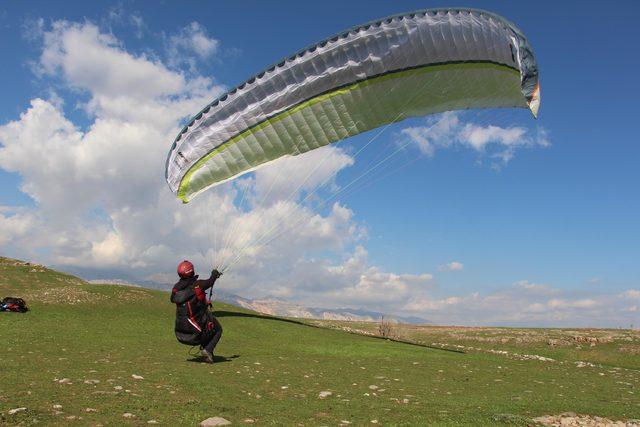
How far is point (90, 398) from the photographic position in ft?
24.4

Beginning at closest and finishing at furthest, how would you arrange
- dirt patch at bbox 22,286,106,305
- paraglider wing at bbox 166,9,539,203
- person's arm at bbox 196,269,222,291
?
person's arm at bbox 196,269,222,291 < paraglider wing at bbox 166,9,539,203 < dirt patch at bbox 22,286,106,305

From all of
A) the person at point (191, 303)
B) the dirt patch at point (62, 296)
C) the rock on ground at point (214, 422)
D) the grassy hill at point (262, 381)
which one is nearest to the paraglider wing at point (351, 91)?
the person at point (191, 303)

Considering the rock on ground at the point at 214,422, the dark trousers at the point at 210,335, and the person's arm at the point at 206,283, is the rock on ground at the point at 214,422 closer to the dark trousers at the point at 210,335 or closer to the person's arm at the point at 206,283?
the person's arm at the point at 206,283

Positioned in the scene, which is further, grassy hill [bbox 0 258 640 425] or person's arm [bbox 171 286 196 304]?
person's arm [bbox 171 286 196 304]

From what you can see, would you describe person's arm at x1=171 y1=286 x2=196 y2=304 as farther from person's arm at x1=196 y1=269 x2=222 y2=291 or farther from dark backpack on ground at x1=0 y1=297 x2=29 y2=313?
dark backpack on ground at x1=0 y1=297 x2=29 y2=313

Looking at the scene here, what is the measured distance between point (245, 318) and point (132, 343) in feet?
31.2

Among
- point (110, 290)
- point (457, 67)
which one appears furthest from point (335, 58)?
point (110, 290)

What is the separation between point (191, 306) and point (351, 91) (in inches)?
299

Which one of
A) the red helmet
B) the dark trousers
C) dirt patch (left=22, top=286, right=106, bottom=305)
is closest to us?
the red helmet

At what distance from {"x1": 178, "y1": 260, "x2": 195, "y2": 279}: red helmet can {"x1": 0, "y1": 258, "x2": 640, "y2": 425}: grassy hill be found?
2291mm

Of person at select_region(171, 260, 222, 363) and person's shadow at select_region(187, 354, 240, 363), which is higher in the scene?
person at select_region(171, 260, 222, 363)

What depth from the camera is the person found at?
11070 mm

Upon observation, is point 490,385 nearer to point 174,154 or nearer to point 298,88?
point 298,88

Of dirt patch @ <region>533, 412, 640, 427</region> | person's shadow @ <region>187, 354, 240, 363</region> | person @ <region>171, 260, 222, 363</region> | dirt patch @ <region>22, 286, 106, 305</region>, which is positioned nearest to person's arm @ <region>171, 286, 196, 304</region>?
person @ <region>171, 260, 222, 363</region>
